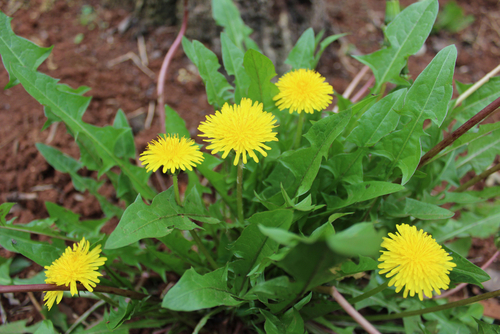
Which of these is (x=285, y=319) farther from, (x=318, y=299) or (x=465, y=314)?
(x=465, y=314)

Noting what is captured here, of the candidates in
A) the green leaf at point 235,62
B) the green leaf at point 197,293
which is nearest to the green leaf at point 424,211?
the green leaf at point 197,293

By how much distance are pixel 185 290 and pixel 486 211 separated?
1648 mm

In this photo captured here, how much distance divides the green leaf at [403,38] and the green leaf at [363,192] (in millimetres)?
635

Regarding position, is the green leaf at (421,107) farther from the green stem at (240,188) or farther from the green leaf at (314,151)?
the green stem at (240,188)

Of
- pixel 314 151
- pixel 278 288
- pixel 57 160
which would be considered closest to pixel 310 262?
pixel 278 288

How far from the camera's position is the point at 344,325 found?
1.61 metres

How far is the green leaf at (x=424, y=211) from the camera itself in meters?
1.27

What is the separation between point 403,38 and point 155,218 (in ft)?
4.65

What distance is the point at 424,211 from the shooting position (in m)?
1.33

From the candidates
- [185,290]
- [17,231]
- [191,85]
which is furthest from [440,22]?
[17,231]

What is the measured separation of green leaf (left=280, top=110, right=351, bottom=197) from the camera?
3.91ft

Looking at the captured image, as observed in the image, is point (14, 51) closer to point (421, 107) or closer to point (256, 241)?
point (256, 241)

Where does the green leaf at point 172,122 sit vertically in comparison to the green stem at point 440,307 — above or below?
above

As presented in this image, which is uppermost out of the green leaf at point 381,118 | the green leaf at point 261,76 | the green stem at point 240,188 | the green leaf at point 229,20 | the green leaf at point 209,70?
the green leaf at point 229,20
